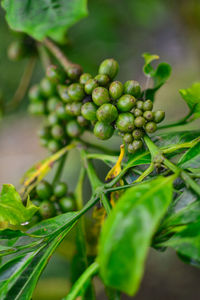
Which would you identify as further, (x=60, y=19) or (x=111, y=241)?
(x=60, y=19)

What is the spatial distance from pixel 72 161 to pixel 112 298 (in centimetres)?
186

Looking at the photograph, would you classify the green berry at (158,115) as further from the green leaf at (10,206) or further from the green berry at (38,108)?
the green berry at (38,108)

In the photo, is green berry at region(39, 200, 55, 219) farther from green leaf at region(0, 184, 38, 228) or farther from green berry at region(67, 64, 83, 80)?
green berry at region(67, 64, 83, 80)

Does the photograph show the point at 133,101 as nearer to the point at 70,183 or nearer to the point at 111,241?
the point at 111,241

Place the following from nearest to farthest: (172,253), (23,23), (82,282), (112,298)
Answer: (82,282) < (112,298) < (23,23) < (172,253)

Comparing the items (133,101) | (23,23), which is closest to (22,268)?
(133,101)

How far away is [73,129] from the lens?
1.32 m

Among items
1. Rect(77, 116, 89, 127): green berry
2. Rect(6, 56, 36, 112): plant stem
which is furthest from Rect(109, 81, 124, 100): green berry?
Rect(6, 56, 36, 112): plant stem

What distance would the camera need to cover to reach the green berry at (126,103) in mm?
975

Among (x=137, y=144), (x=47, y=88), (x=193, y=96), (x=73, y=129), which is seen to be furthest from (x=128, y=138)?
(x=47, y=88)

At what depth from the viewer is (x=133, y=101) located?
0.98 meters

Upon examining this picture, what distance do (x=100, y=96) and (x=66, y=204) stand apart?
0.46 meters

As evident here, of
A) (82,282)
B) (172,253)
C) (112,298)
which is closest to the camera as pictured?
(82,282)

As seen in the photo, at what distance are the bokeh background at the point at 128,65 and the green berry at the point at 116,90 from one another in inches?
44.8
